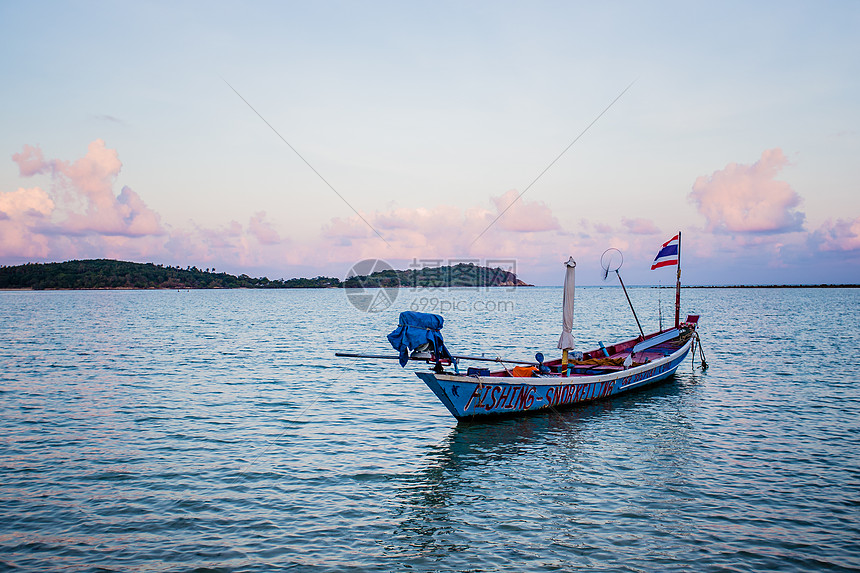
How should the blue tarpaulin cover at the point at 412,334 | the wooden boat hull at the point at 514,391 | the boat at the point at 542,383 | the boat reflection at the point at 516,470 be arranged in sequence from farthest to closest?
the boat at the point at 542,383
the wooden boat hull at the point at 514,391
the blue tarpaulin cover at the point at 412,334
the boat reflection at the point at 516,470

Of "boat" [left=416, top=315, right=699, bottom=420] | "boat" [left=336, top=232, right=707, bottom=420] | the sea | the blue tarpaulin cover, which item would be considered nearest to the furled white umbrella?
"boat" [left=336, top=232, right=707, bottom=420]

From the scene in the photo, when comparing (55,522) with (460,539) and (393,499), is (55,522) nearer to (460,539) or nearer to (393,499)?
(393,499)

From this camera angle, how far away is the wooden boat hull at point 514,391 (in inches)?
725

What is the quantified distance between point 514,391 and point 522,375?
1.10 m

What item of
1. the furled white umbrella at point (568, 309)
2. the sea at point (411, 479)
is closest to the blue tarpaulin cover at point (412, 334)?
the sea at point (411, 479)

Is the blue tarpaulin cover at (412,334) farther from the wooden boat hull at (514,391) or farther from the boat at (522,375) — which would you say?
the wooden boat hull at (514,391)

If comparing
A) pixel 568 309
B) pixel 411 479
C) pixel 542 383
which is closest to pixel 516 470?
pixel 411 479

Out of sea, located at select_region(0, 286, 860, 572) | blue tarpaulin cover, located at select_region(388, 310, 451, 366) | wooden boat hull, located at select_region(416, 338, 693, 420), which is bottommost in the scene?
sea, located at select_region(0, 286, 860, 572)

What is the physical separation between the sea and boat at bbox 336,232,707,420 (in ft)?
2.05

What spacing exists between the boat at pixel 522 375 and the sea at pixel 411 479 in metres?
0.62

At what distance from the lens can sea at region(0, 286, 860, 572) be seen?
33.6 ft

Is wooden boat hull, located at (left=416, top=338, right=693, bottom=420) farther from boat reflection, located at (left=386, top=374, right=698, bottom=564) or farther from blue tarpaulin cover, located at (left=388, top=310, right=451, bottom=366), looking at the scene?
blue tarpaulin cover, located at (left=388, top=310, right=451, bottom=366)

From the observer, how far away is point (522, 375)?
20578 millimetres

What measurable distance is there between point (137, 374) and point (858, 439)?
1279 inches
